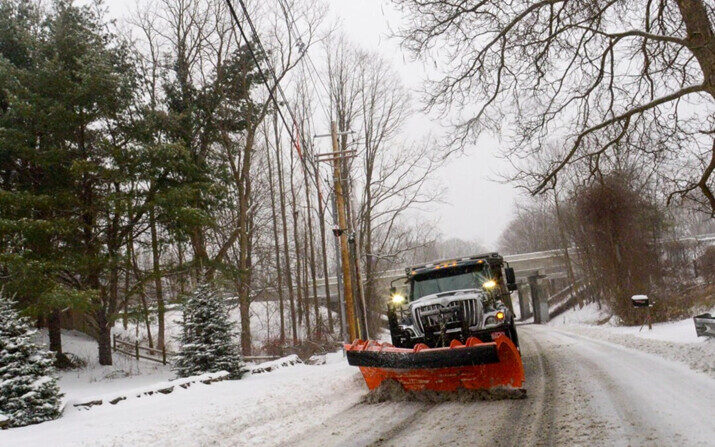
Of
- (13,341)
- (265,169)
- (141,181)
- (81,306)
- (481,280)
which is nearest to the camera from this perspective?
(13,341)

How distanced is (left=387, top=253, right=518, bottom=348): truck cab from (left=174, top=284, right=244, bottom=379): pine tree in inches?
208

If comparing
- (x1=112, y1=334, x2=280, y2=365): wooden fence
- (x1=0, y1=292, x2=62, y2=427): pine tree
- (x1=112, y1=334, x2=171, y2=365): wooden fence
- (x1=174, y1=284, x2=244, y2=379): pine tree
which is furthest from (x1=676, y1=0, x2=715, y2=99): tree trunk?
(x1=112, y1=334, x2=171, y2=365): wooden fence

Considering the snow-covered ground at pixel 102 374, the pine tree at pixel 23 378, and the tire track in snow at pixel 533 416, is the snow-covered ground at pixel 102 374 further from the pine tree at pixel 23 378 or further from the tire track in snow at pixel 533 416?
the tire track in snow at pixel 533 416

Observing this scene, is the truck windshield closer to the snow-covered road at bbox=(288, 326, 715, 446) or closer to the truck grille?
the truck grille

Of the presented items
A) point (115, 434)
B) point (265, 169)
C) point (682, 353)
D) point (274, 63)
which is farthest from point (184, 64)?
point (682, 353)

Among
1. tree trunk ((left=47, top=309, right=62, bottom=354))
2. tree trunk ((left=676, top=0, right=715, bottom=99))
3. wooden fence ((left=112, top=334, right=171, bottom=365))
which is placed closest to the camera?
tree trunk ((left=676, top=0, right=715, bottom=99))

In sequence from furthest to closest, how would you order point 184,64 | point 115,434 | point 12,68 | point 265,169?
point 265,169 < point 184,64 < point 12,68 < point 115,434

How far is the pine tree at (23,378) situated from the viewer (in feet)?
27.8

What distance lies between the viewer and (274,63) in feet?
73.6

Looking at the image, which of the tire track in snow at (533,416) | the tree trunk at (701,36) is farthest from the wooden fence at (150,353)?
the tree trunk at (701,36)

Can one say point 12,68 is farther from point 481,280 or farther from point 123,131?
point 481,280

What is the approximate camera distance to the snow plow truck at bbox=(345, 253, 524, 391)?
7.31m

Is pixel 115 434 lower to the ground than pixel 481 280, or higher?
lower

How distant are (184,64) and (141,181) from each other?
620cm
